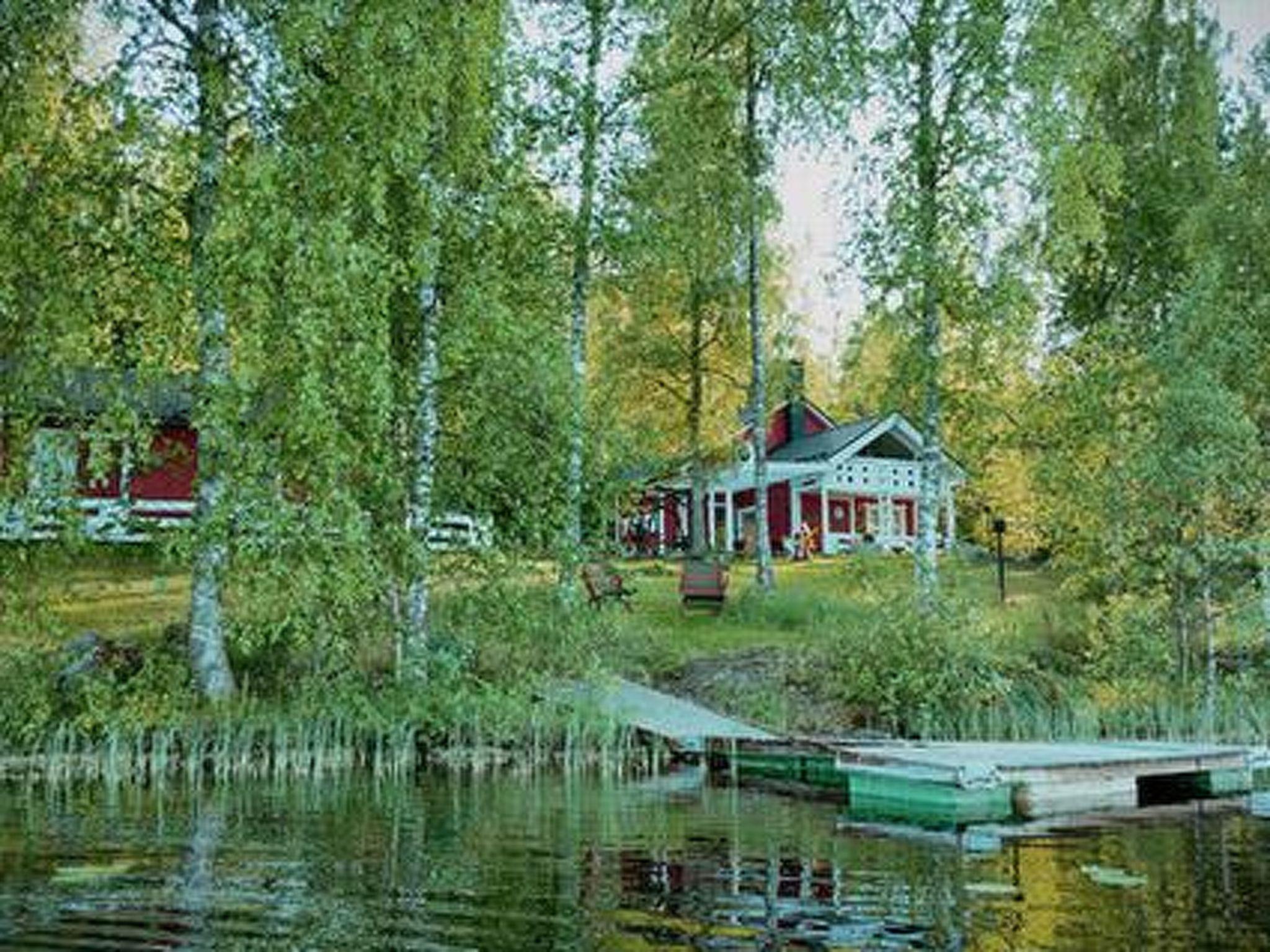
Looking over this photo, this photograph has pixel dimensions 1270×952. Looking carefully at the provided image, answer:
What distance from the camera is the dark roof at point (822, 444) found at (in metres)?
39.1

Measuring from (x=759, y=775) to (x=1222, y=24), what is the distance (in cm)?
2314

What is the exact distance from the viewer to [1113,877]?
7.54 m

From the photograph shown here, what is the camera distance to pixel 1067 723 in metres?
14.4

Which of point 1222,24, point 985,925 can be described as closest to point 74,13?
point 985,925

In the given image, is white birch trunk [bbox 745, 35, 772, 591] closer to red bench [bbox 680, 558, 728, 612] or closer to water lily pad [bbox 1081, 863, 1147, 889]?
red bench [bbox 680, 558, 728, 612]

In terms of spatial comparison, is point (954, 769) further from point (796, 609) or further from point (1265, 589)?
point (796, 609)

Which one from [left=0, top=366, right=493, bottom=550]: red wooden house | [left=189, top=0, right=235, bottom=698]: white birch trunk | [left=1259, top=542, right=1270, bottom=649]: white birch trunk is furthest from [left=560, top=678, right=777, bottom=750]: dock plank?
[left=1259, top=542, right=1270, bottom=649]: white birch trunk

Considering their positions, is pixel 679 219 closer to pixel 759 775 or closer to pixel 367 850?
pixel 759 775

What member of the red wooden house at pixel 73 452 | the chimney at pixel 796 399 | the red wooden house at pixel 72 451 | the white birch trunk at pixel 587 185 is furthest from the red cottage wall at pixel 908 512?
the red wooden house at pixel 72 451

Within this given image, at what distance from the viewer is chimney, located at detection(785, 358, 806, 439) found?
104ft

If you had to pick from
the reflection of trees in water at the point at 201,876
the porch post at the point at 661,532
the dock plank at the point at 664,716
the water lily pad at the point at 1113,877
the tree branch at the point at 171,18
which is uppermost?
the tree branch at the point at 171,18

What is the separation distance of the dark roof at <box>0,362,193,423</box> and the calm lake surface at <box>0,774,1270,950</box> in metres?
3.49

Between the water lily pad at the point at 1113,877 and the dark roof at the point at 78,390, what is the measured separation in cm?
846

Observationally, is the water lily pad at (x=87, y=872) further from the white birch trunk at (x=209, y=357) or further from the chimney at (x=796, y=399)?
the chimney at (x=796, y=399)
